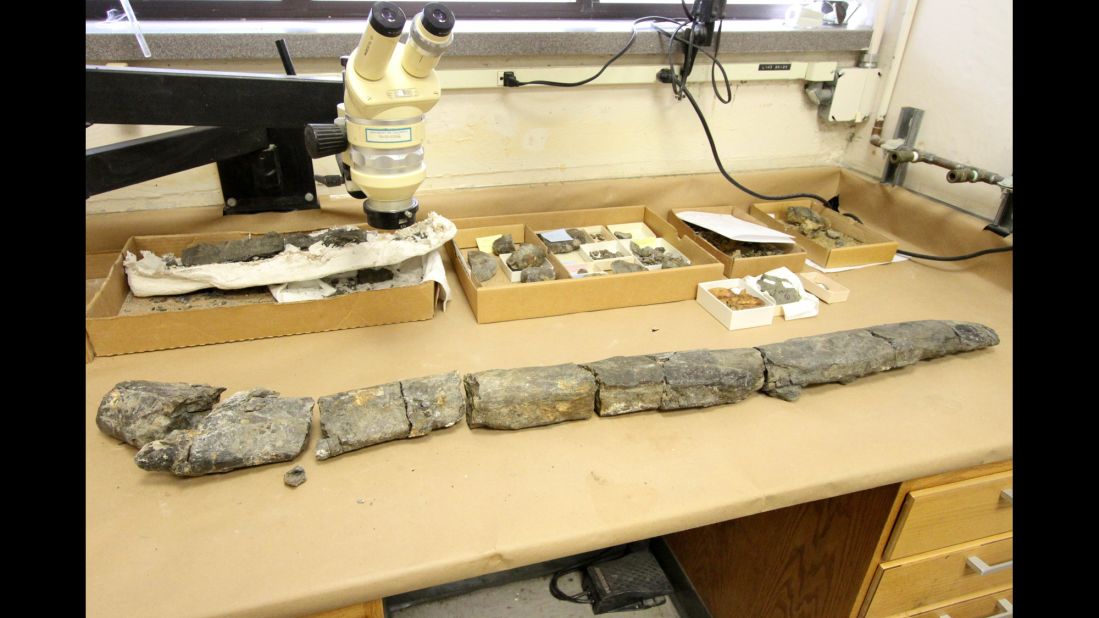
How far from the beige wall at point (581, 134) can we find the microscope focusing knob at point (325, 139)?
24.5 inches

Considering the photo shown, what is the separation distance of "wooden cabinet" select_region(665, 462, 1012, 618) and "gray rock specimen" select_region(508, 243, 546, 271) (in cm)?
79

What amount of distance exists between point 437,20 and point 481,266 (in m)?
0.70

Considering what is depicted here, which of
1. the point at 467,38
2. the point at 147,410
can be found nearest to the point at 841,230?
the point at 467,38

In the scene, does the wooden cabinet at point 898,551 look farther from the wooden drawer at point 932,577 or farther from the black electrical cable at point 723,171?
the black electrical cable at point 723,171

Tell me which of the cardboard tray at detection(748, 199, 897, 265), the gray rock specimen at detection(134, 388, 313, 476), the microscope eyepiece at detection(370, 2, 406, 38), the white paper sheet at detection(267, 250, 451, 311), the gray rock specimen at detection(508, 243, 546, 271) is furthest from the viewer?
the cardboard tray at detection(748, 199, 897, 265)

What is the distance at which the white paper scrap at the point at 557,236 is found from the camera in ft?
4.90

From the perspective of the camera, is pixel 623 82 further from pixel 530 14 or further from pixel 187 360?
pixel 187 360

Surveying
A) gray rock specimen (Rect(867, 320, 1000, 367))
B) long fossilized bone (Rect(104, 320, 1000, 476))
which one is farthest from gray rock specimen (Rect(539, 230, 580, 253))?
gray rock specimen (Rect(867, 320, 1000, 367))

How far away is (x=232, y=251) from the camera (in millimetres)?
1220

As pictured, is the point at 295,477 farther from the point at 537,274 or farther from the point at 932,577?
the point at 932,577

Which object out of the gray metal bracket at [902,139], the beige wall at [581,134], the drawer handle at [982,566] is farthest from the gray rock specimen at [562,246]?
the drawer handle at [982,566]

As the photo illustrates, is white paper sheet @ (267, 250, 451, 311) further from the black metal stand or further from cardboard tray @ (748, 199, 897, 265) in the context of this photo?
cardboard tray @ (748, 199, 897, 265)

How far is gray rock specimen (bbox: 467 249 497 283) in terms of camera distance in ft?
4.47

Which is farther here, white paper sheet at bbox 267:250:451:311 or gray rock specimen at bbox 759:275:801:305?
gray rock specimen at bbox 759:275:801:305
